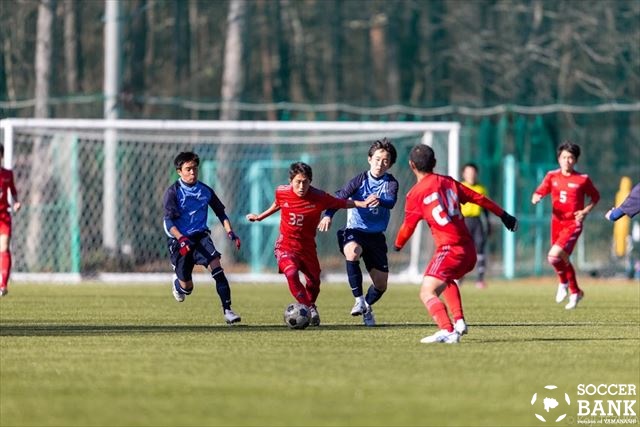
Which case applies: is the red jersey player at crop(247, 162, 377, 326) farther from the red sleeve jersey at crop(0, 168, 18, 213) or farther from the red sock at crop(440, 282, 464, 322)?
the red sleeve jersey at crop(0, 168, 18, 213)

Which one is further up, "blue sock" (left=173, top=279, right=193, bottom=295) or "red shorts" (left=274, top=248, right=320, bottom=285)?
"red shorts" (left=274, top=248, right=320, bottom=285)

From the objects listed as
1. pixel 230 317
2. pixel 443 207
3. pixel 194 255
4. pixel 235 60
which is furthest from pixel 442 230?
pixel 235 60

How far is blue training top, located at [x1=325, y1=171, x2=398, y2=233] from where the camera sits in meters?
15.0

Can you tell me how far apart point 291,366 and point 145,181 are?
19.4m

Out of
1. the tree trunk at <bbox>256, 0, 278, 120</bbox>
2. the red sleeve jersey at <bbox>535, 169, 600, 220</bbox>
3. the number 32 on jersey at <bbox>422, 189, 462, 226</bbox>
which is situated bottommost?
the number 32 on jersey at <bbox>422, 189, 462, 226</bbox>

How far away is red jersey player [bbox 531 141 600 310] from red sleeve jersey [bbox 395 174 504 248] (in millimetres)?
5784

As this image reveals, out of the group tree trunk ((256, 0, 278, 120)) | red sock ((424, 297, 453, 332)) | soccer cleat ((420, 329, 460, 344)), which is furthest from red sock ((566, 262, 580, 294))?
tree trunk ((256, 0, 278, 120))

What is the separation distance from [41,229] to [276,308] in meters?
10.8

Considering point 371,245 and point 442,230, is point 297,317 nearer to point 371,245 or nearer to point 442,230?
point 371,245

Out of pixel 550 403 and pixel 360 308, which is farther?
pixel 360 308

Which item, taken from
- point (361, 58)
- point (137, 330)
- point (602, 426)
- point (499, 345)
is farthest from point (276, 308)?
point (361, 58)

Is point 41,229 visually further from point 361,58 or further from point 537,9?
point 361,58

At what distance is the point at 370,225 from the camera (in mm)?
15461

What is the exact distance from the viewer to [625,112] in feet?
107
